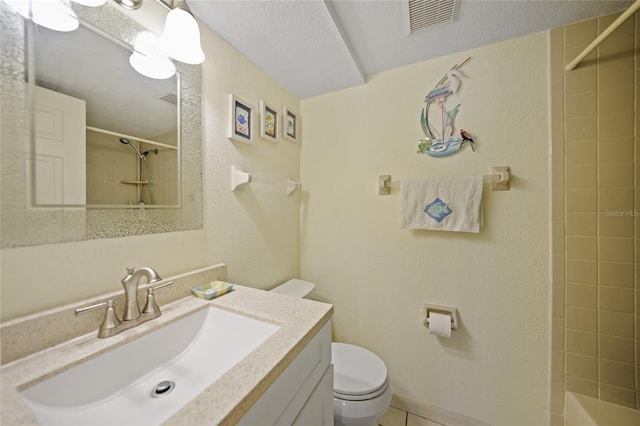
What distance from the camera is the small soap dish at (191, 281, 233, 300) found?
0.83 meters

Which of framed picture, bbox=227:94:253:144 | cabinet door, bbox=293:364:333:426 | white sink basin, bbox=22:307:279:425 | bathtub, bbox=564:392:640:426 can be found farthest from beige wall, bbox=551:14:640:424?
framed picture, bbox=227:94:253:144

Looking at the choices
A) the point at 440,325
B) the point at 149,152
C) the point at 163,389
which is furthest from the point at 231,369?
the point at 440,325

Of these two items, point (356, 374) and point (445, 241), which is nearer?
point (356, 374)

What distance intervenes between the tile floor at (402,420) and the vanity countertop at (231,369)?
1.07 meters

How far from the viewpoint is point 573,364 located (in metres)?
1.05

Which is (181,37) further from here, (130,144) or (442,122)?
(442,122)

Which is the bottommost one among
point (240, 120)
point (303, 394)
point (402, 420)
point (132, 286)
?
point (402, 420)

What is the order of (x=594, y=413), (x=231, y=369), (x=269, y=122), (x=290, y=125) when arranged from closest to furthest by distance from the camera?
(x=231, y=369) < (x=594, y=413) < (x=269, y=122) < (x=290, y=125)

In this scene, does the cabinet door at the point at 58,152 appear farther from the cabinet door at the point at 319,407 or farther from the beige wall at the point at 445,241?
the beige wall at the point at 445,241

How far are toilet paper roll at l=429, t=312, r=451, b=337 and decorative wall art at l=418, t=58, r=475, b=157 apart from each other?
91 centimetres

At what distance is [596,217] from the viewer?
3.29 ft

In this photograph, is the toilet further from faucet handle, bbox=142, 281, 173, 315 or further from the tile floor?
faucet handle, bbox=142, 281, 173, 315

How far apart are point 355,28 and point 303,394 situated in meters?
1.51

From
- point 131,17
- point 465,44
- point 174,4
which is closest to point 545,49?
point 465,44
